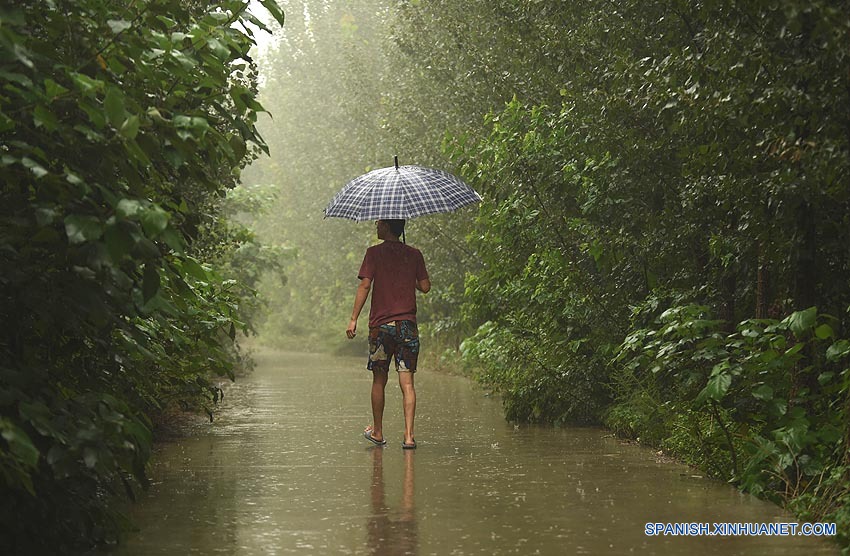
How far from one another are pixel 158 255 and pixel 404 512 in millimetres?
3133

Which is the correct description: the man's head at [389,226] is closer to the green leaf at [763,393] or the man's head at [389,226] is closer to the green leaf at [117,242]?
the green leaf at [763,393]

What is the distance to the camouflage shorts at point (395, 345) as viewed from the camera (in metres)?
11.1

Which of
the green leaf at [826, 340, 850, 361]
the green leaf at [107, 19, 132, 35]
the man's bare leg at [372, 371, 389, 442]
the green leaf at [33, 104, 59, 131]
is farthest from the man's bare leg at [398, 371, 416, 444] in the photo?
the green leaf at [33, 104, 59, 131]

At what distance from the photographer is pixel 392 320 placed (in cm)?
1115

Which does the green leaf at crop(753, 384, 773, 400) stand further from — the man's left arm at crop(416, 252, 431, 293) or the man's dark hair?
the man's dark hair

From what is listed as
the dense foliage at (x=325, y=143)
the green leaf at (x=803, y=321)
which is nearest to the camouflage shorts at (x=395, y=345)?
the green leaf at (x=803, y=321)

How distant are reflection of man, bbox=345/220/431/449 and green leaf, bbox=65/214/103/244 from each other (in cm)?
600

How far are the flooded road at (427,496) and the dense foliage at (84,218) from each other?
Result: 2.91ft

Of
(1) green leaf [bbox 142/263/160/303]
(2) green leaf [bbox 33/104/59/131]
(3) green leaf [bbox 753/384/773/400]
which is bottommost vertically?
(3) green leaf [bbox 753/384/773/400]

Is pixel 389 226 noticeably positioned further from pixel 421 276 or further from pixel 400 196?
pixel 421 276

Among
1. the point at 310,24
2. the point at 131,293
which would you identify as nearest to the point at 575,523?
the point at 131,293

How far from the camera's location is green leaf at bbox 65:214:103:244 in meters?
5.07

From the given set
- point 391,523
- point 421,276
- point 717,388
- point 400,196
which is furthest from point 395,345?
point 391,523

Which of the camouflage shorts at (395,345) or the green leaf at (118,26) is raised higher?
the green leaf at (118,26)
